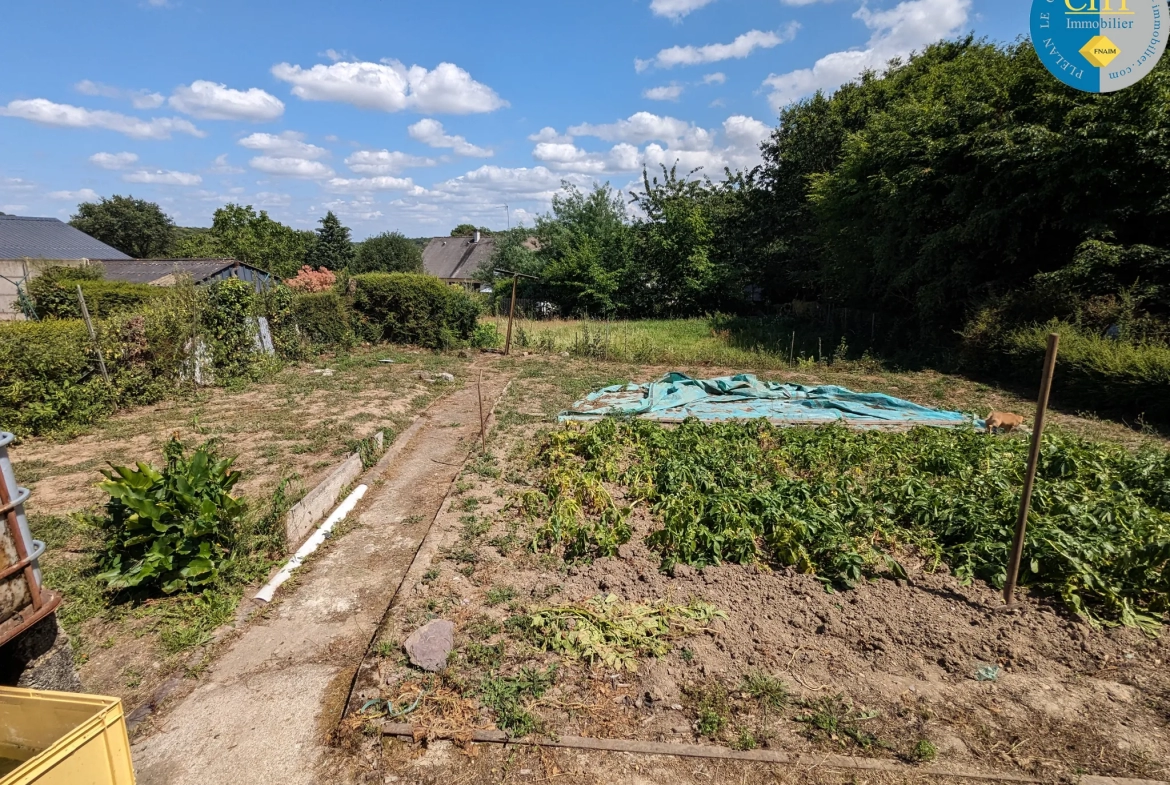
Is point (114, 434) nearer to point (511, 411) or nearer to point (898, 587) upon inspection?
point (511, 411)

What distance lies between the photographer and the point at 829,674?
10.5ft

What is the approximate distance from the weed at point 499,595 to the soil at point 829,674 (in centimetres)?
2

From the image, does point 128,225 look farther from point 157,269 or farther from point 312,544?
point 312,544

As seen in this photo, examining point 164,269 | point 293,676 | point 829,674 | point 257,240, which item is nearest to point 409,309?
point 164,269

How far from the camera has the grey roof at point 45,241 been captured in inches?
929

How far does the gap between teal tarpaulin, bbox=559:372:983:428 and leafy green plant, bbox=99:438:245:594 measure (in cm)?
515

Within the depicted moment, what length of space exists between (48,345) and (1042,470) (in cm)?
1175

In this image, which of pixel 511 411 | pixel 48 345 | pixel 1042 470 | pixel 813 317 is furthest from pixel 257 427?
pixel 813 317

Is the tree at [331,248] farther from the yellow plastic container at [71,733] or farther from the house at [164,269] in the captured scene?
the yellow plastic container at [71,733]

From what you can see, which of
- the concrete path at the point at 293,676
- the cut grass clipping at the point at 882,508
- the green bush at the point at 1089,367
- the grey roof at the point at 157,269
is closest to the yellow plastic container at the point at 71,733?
the concrete path at the point at 293,676

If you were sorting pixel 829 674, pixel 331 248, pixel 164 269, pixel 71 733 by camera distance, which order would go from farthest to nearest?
pixel 331 248 → pixel 164 269 → pixel 829 674 → pixel 71 733

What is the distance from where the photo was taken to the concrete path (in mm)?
2768

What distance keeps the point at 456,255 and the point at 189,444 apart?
137ft

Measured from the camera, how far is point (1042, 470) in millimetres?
5535
